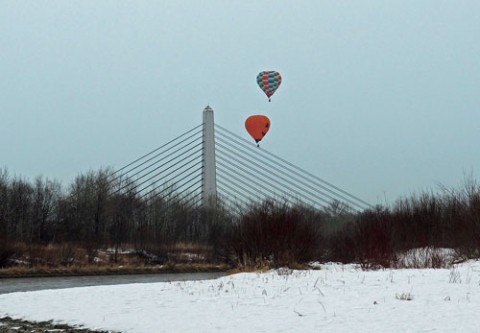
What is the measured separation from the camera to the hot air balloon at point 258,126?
3494 cm

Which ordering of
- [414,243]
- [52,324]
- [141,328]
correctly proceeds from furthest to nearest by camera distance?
[414,243] < [52,324] < [141,328]

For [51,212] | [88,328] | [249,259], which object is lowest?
[88,328]

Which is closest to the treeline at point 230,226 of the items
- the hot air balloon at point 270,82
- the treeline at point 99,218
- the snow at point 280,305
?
the treeline at point 99,218

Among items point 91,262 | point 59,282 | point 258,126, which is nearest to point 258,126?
point 258,126

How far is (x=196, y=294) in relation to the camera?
27.8 feet

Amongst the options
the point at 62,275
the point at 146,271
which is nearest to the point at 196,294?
the point at 62,275

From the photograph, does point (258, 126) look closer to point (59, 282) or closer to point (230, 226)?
point (230, 226)

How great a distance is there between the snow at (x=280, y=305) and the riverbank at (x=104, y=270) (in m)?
17.4

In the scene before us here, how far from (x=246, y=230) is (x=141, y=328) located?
10.9 m

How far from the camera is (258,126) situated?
35031 mm

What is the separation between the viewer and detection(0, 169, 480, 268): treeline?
51.5 feet

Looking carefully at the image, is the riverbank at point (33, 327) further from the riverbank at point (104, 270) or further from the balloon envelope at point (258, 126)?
the balloon envelope at point (258, 126)

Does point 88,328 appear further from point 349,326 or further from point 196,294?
point 349,326

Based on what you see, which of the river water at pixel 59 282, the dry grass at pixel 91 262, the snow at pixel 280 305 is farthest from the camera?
the dry grass at pixel 91 262
